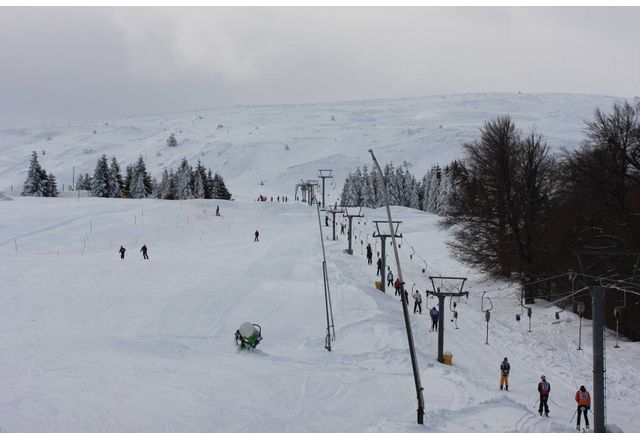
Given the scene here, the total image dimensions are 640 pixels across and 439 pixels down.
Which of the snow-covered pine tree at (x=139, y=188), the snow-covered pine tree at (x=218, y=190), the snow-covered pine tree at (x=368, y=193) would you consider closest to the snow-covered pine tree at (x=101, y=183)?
the snow-covered pine tree at (x=139, y=188)

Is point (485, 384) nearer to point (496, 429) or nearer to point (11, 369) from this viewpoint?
point (496, 429)

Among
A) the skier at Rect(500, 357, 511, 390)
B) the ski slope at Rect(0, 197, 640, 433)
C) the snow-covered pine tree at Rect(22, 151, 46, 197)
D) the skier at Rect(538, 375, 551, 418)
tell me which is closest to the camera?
the ski slope at Rect(0, 197, 640, 433)

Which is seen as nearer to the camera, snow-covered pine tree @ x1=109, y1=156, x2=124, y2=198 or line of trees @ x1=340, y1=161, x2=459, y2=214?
snow-covered pine tree @ x1=109, y1=156, x2=124, y2=198

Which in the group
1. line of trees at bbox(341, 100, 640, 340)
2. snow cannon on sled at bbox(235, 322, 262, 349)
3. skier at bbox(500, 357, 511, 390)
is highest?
line of trees at bbox(341, 100, 640, 340)

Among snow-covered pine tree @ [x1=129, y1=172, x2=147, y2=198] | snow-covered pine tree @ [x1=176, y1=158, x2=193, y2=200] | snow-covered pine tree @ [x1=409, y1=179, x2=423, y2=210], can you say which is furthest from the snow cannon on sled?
snow-covered pine tree @ [x1=409, y1=179, x2=423, y2=210]

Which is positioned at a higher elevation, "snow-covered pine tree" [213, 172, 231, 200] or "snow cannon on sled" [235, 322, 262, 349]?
"snow-covered pine tree" [213, 172, 231, 200]

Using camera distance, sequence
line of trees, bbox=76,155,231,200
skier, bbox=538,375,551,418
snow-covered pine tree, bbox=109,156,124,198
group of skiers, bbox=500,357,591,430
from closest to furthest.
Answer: group of skiers, bbox=500,357,591,430 < skier, bbox=538,375,551,418 < line of trees, bbox=76,155,231,200 < snow-covered pine tree, bbox=109,156,124,198

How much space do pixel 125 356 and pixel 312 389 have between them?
7.43 m

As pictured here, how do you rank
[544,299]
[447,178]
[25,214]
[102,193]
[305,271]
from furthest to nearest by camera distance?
1. [447,178]
2. [102,193]
3. [25,214]
4. [305,271]
5. [544,299]

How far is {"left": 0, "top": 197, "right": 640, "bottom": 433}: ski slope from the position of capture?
15648 millimetres

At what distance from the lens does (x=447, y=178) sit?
112 m

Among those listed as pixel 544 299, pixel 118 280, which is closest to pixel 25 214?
pixel 118 280

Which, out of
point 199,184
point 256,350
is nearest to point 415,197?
point 199,184

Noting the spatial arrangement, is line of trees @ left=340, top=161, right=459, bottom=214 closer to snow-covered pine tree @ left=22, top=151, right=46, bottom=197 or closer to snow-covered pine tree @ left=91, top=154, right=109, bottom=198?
snow-covered pine tree @ left=91, top=154, right=109, bottom=198
